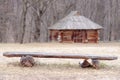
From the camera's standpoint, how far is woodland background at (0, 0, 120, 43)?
36500 mm

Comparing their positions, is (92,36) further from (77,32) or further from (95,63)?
(95,63)

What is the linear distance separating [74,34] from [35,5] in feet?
16.8

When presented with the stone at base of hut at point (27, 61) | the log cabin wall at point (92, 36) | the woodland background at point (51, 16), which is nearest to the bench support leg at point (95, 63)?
the stone at base of hut at point (27, 61)

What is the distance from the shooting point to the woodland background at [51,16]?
120 feet

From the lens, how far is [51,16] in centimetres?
3834

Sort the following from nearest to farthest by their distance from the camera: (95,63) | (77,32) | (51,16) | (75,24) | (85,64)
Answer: (95,63) < (85,64) < (77,32) < (75,24) < (51,16)

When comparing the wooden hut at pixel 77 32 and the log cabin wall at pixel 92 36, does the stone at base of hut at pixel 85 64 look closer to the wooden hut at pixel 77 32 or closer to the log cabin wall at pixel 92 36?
the wooden hut at pixel 77 32

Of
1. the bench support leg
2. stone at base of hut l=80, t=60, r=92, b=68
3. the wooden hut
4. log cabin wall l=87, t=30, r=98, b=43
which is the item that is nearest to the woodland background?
the wooden hut

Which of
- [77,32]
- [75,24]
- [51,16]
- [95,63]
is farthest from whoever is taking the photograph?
[51,16]

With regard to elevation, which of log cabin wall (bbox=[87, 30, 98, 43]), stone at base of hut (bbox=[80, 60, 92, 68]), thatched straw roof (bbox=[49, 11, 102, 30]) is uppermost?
thatched straw roof (bbox=[49, 11, 102, 30])

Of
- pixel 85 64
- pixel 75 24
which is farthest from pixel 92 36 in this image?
pixel 85 64

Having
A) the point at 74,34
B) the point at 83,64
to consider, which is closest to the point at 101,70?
the point at 83,64

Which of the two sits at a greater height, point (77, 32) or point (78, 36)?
point (77, 32)

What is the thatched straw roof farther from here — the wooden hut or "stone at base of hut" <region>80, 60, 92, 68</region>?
"stone at base of hut" <region>80, 60, 92, 68</region>
